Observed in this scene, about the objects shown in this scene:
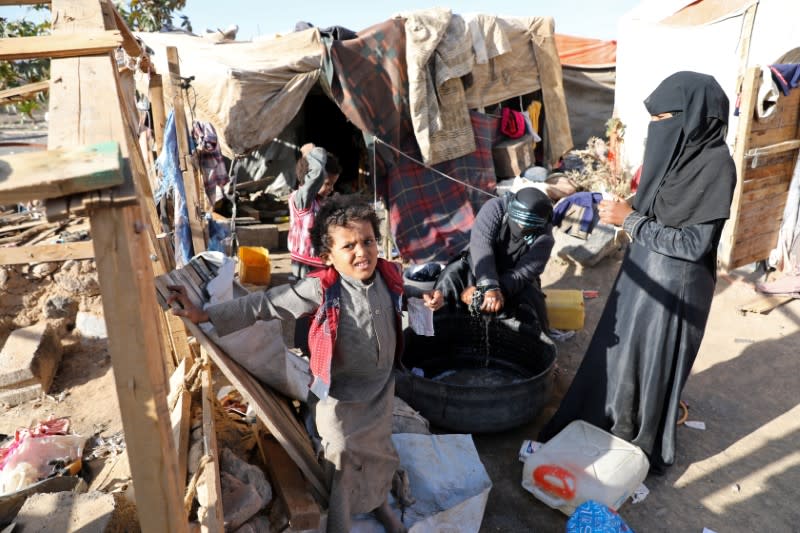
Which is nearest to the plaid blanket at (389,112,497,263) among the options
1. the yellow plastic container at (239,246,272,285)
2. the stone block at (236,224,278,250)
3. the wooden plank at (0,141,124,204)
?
the yellow plastic container at (239,246,272,285)

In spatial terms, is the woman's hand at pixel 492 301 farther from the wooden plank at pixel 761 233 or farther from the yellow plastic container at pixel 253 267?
the wooden plank at pixel 761 233

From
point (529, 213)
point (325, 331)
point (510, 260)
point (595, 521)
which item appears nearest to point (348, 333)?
point (325, 331)

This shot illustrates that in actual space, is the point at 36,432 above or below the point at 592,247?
below

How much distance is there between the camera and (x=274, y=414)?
92.0 inches

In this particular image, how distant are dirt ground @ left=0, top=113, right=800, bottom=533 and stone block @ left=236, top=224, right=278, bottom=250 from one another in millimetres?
2578

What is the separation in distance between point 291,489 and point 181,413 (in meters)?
0.57

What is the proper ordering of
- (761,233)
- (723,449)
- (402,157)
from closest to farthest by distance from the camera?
(723,449) < (761,233) < (402,157)

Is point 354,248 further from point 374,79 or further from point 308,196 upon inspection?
point 374,79

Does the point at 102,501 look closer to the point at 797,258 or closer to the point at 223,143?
the point at 223,143

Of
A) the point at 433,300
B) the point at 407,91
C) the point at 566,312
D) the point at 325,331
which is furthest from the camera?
the point at 407,91

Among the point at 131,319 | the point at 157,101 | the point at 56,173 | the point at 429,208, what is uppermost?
the point at 157,101

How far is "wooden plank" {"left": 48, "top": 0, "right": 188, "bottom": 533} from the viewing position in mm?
1135

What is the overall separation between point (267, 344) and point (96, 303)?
376 centimetres

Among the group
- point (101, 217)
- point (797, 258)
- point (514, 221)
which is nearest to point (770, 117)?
point (797, 258)
